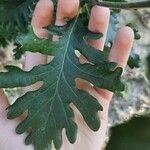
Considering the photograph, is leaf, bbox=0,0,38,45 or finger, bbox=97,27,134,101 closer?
finger, bbox=97,27,134,101

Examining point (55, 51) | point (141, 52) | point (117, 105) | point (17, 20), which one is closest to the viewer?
point (55, 51)

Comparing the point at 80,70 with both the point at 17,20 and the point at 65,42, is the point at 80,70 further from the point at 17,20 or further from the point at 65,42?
the point at 17,20

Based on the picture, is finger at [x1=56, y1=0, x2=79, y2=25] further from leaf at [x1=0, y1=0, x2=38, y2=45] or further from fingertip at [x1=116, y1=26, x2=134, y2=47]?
leaf at [x1=0, y1=0, x2=38, y2=45]

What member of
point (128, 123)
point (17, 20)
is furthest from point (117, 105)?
point (128, 123)

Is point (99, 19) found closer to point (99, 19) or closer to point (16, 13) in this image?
point (99, 19)

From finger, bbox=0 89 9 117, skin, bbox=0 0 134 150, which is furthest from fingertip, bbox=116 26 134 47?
finger, bbox=0 89 9 117
